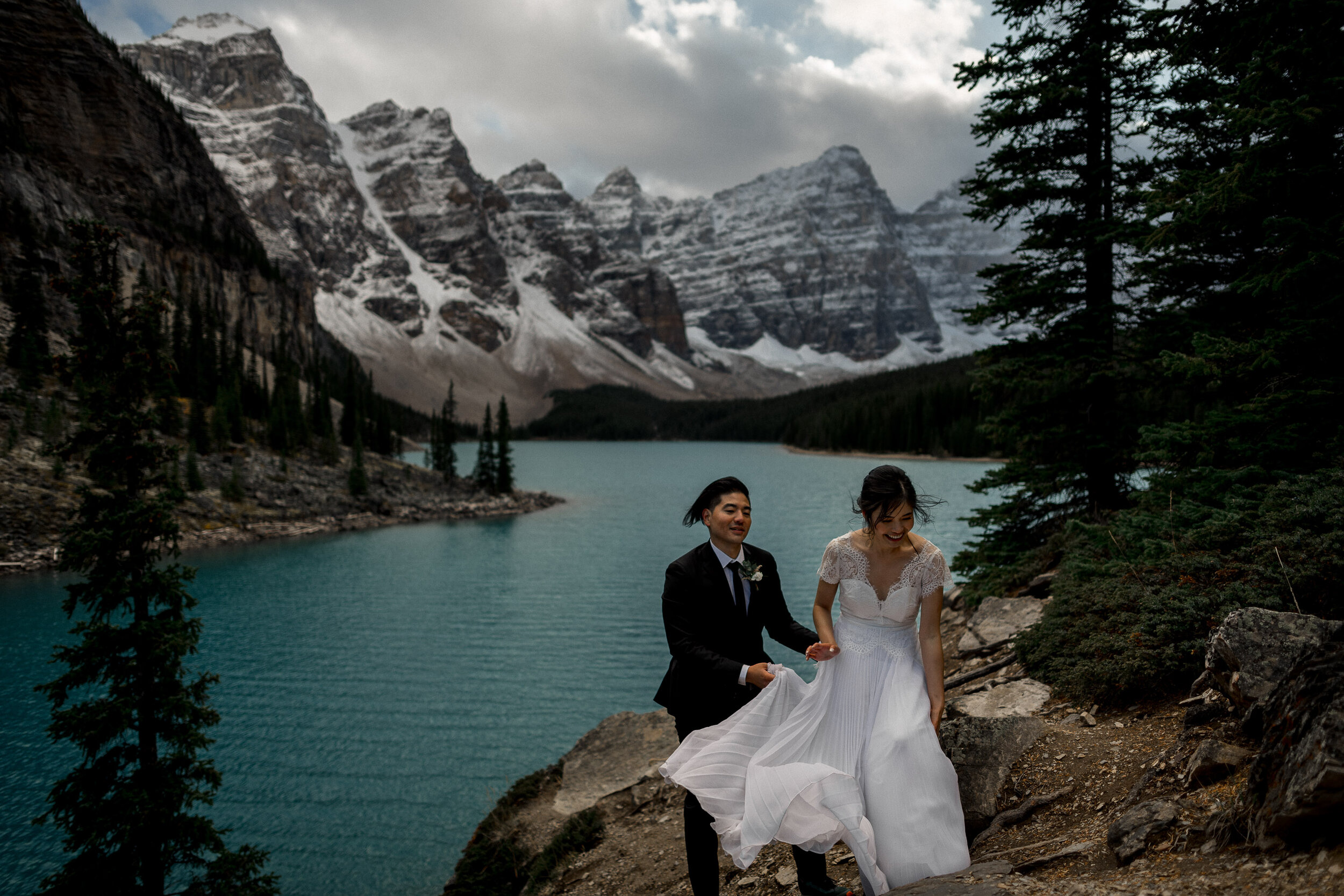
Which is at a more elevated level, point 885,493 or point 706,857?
point 885,493

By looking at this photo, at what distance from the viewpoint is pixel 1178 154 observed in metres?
10.1

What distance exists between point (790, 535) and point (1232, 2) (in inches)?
1140

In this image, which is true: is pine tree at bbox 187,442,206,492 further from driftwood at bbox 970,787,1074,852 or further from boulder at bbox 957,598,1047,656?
driftwood at bbox 970,787,1074,852

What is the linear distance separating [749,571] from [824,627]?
0.57 metres

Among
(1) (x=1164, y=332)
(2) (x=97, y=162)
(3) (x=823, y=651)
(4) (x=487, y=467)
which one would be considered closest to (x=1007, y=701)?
(3) (x=823, y=651)

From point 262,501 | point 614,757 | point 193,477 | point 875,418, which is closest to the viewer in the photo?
point 614,757

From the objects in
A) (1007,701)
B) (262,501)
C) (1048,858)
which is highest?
(1048,858)

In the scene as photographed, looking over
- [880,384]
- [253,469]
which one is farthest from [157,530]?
[880,384]

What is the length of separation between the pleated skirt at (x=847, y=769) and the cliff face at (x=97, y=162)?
66470 millimetres

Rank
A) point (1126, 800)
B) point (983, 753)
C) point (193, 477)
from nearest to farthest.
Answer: point (1126, 800), point (983, 753), point (193, 477)

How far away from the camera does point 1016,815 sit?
4.31 metres

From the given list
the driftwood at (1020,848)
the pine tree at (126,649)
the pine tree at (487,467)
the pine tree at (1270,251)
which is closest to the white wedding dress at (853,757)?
the driftwood at (1020,848)

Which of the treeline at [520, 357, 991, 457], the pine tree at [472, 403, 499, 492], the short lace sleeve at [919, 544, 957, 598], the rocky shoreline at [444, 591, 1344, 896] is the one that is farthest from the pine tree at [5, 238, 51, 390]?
the treeline at [520, 357, 991, 457]

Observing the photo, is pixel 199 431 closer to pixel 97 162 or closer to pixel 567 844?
pixel 97 162
